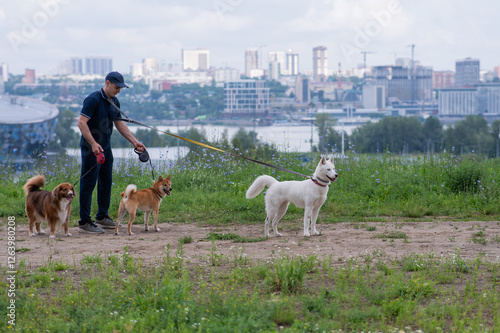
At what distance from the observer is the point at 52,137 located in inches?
2680

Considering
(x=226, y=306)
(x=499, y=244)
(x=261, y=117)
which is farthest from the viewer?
(x=261, y=117)

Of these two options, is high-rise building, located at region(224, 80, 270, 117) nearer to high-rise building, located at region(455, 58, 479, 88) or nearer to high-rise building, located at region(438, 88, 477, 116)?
high-rise building, located at region(438, 88, 477, 116)

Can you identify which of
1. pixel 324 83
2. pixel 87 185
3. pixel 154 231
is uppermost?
pixel 324 83

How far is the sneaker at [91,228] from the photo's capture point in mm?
8211

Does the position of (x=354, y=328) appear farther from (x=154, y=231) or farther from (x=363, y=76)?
(x=363, y=76)

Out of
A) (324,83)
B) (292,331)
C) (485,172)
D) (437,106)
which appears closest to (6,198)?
(292,331)

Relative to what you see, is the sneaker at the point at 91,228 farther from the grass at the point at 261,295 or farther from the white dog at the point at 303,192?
the white dog at the point at 303,192

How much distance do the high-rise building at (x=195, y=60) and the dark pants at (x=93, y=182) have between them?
12132cm

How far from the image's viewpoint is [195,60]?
131500 millimetres

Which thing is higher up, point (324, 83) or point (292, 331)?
point (324, 83)

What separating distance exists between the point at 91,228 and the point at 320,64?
101846 millimetres

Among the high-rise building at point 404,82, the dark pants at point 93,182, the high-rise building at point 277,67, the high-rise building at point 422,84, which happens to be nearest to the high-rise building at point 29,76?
the high-rise building at point 277,67

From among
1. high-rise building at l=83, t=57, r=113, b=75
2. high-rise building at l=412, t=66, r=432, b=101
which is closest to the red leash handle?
high-rise building at l=412, t=66, r=432, b=101

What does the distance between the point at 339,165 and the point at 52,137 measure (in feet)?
202
